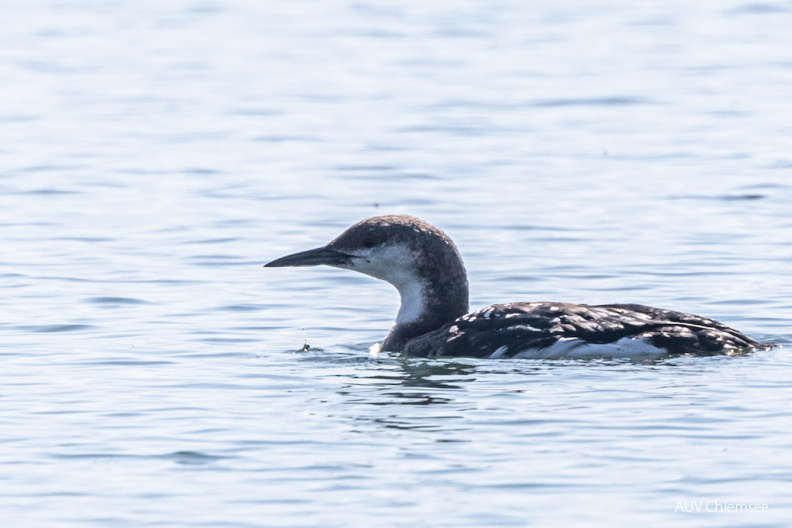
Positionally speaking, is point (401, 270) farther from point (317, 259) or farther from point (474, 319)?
point (474, 319)

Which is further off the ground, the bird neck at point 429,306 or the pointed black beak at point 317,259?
the pointed black beak at point 317,259

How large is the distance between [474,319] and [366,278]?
332 cm

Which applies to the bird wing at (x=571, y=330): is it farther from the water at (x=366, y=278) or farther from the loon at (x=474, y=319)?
the water at (x=366, y=278)

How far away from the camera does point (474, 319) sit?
989cm

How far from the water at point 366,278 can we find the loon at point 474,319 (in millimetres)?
→ 144

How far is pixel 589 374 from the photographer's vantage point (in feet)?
29.8

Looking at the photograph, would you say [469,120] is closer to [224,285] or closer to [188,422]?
[224,285]

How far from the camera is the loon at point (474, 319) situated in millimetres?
9359

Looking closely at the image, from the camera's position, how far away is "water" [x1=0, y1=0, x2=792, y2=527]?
7289mm

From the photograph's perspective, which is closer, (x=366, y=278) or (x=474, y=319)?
(x=474, y=319)

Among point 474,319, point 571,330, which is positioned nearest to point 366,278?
point 474,319

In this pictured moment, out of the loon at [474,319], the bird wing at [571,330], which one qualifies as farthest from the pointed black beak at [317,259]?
the bird wing at [571,330]

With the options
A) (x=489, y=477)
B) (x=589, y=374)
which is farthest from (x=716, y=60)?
(x=489, y=477)

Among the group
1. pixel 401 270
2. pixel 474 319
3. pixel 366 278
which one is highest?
pixel 401 270
